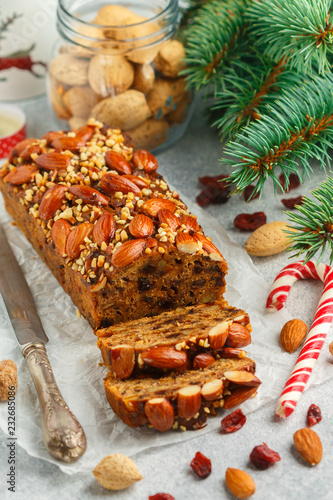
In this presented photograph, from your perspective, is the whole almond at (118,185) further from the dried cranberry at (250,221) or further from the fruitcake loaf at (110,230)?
the dried cranberry at (250,221)

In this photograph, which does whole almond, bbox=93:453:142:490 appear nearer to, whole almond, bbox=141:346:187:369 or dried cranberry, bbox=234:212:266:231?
whole almond, bbox=141:346:187:369

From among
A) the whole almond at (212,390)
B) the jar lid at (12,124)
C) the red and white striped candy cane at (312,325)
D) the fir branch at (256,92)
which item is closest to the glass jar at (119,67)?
the jar lid at (12,124)

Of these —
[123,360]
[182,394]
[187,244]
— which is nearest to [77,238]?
[187,244]

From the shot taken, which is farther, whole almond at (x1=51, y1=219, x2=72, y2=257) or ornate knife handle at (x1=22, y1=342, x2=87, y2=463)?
whole almond at (x1=51, y1=219, x2=72, y2=257)

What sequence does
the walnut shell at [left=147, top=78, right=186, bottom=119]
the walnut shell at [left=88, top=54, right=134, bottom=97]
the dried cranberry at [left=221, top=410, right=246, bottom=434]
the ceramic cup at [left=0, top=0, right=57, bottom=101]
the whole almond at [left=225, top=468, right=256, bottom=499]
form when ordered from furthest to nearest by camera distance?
the ceramic cup at [left=0, top=0, right=57, bottom=101]
the walnut shell at [left=147, top=78, right=186, bottom=119]
the walnut shell at [left=88, top=54, right=134, bottom=97]
the dried cranberry at [left=221, top=410, right=246, bottom=434]
the whole almond at [left=225, top=468, right=256, bottom=499]

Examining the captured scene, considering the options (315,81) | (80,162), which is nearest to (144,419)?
(80,162)

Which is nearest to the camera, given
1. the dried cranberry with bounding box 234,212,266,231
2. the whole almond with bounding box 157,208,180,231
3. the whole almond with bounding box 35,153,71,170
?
the whole almond with bounding box 157,208,180,231

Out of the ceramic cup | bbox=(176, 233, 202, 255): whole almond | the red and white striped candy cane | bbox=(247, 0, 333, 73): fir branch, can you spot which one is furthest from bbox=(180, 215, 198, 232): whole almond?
the ceramic cup
